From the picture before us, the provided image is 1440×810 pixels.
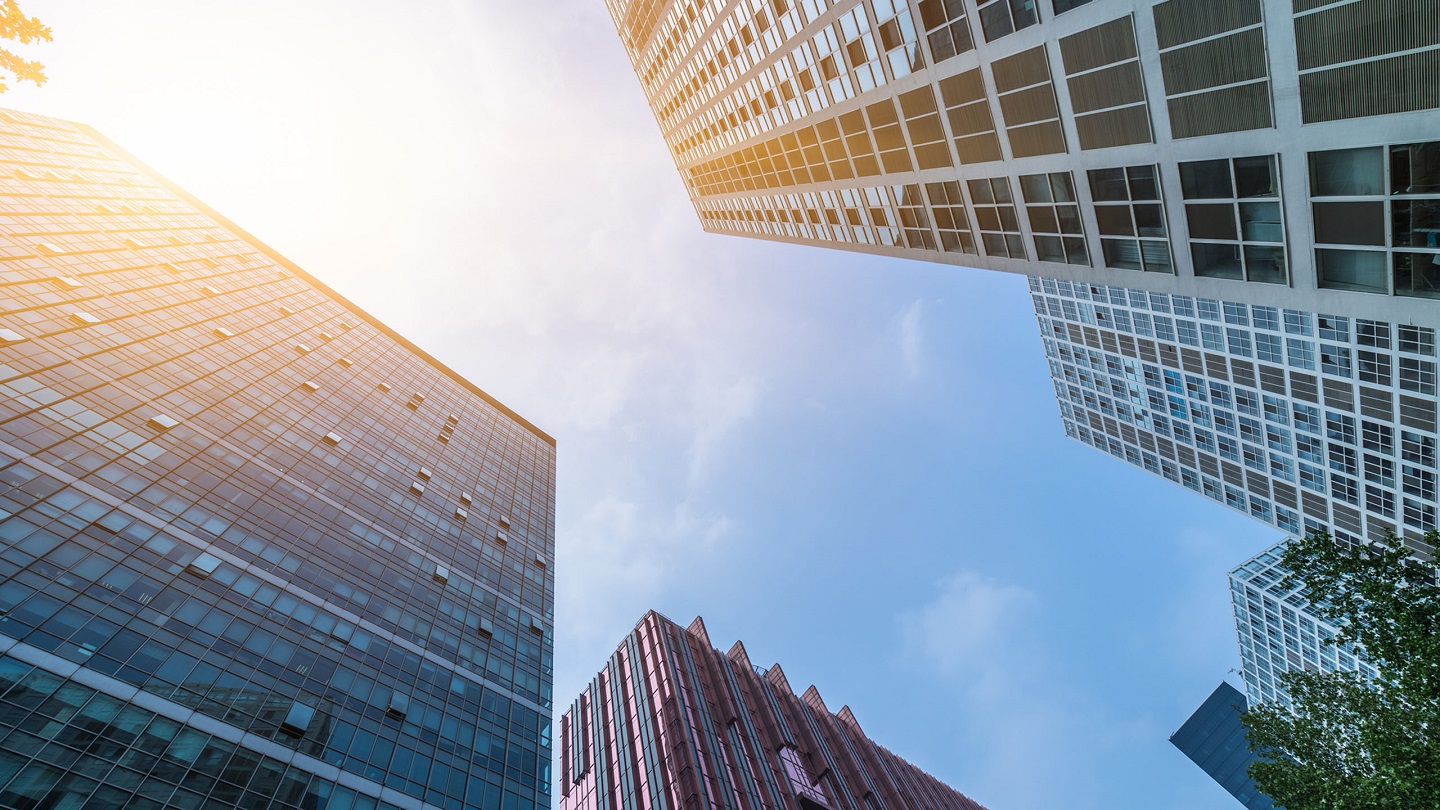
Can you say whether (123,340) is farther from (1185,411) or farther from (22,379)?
(1185,411)

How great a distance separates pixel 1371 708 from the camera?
79.6 ft

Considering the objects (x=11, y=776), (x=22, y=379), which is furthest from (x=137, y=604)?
(x=22, y=379)

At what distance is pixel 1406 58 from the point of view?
14.1 meters

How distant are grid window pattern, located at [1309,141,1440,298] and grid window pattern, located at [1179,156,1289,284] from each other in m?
1.02

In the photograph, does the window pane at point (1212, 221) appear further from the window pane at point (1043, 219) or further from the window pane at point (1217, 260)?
the window pane at point (1043, 219)

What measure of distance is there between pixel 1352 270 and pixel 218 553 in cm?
5134

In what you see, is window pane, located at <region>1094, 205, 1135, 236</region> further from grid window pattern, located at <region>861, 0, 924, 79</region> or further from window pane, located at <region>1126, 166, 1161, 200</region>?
grid window pattern, located at <region>861, 0, 924, 79</region>

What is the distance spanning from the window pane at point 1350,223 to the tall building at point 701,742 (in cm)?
4466

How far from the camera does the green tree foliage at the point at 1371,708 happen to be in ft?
69.3

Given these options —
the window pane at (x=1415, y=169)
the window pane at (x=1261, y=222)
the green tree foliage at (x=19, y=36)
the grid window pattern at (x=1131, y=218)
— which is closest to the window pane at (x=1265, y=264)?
the window pane at (x=1261, y=222)

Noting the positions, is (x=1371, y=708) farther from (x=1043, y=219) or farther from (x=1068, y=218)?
(x=1043, y=219)

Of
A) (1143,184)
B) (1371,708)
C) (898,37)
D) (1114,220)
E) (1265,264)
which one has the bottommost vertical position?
(1371,708)

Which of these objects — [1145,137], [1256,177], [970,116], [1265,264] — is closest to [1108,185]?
[1145,137]

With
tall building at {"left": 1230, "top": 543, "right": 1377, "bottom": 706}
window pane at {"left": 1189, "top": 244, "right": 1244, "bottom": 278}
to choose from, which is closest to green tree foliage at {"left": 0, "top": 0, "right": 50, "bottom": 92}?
window pane at {"left": 1189, "top": 244, "right": 1244, "bottom": 278}
